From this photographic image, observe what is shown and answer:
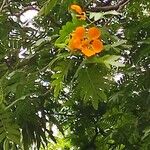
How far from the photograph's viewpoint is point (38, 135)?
2.72 meters

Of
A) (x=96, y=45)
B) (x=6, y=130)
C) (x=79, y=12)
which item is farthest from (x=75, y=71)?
(x=96, y=45)

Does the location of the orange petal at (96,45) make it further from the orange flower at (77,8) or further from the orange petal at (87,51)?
the orange flower at (77,8)

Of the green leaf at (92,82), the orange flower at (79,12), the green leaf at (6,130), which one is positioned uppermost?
the orange flower at (79,12)

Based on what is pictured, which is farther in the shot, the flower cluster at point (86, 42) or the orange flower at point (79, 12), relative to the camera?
the orange flower at point (79, 12)

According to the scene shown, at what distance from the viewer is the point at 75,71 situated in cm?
175

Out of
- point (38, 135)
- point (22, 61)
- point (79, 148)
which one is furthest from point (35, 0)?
point (79, 148)

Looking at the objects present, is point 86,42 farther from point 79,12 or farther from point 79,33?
point 79,12

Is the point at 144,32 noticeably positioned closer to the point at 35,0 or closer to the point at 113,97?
the point at 113,97

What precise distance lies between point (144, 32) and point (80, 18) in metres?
1.23

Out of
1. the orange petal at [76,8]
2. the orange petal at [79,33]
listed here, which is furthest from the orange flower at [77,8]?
the orange petal at [79,33]

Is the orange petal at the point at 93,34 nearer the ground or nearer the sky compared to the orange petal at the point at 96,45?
nearer the sky

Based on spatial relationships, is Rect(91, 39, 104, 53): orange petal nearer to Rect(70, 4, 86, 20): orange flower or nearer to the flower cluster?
the flower cluster

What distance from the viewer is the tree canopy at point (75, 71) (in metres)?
1.31

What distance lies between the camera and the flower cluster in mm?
1150
